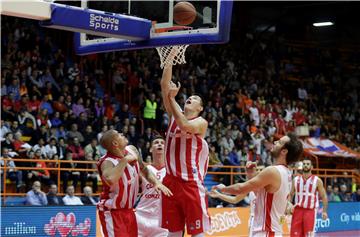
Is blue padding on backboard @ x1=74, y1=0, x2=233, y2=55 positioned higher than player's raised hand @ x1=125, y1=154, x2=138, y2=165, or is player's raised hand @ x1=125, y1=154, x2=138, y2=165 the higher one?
blue padding on backboard @ x1=74, y1=0, x2=233, y2=55

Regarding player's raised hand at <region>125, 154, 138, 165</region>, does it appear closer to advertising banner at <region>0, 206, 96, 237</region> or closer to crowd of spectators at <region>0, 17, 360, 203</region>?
advertising banner at <region>0, 206, 96, 237</region>

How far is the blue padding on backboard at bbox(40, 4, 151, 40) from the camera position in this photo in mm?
7906

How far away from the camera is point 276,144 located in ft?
24.3

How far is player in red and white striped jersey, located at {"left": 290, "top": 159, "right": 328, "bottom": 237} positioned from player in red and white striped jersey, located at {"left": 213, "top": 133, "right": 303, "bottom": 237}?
19.7 feet

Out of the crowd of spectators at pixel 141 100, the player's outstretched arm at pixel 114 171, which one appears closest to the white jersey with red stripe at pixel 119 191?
the player's outstretched arm at pixel 114 171

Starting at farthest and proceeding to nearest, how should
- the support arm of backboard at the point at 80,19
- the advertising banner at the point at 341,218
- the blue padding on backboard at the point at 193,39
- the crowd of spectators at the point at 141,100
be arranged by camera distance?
the advertising banner at the point at 341,218 < the crowd of spectators at the point at 141,100 < the blue padding on backboard at the point at 193,39 < the support arm of backboard at the point at 80,19

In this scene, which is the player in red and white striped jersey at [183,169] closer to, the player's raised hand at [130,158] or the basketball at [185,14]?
the player's raised hand at [130,158]

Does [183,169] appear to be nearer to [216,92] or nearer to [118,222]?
[118,222]

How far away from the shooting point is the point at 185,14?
28.0 ft

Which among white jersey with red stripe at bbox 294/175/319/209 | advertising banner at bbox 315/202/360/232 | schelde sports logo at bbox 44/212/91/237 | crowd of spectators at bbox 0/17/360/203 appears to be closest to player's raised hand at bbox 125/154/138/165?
white jersey with red stripe at bbox 294/175/319/209

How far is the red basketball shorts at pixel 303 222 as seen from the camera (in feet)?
43.3

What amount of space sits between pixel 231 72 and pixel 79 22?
1743cm

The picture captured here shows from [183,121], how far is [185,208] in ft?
3.05

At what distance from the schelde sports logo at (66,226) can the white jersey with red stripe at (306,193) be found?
426 centimetres
